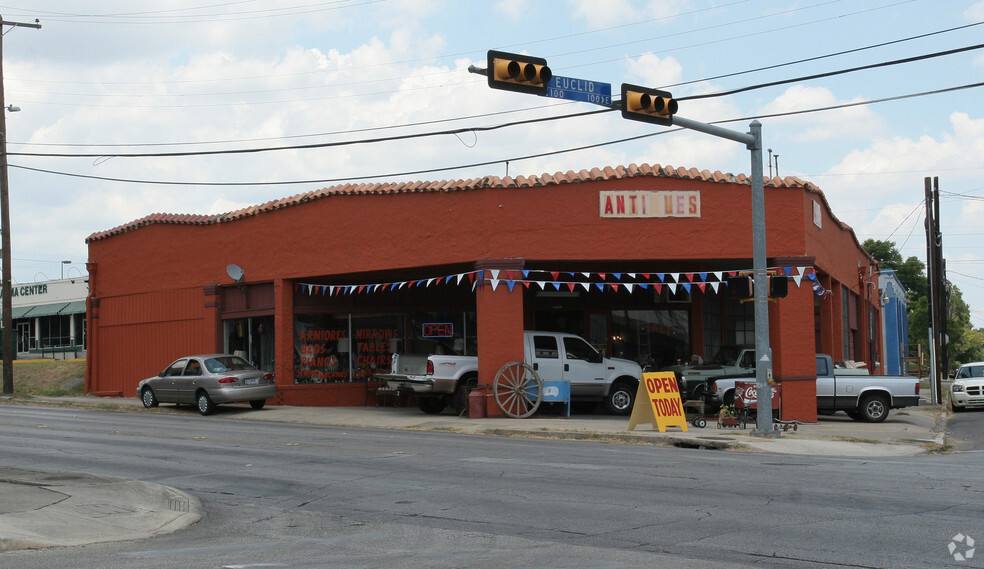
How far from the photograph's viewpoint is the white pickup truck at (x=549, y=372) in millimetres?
21828

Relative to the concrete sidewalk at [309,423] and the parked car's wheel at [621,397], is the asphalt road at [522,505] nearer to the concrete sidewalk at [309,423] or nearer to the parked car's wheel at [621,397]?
the concrete sidewalk at [309,423]

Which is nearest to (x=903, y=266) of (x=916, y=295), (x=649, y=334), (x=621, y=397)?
(x=916, y=295)

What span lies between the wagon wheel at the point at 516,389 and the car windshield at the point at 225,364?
7140mm

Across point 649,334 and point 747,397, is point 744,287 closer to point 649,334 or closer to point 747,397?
point 747,397

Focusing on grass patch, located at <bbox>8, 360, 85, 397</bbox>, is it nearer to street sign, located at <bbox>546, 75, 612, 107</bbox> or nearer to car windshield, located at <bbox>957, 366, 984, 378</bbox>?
street sign, located at <bbox>546, 75, 612, 107</bbox>

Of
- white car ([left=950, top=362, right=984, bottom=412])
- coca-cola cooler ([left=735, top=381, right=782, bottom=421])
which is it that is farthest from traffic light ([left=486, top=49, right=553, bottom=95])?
white car ([left=950, top=362, right=984, bottom=412])

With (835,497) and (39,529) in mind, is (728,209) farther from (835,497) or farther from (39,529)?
(39,529)

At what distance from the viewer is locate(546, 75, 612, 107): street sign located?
14.2 metres

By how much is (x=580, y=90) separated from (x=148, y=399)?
16.7 metres

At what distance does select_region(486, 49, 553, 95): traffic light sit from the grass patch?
24552mm

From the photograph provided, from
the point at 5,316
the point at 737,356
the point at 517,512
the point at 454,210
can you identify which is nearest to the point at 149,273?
the point at 5,316

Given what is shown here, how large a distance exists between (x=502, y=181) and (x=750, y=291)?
21.2 feet

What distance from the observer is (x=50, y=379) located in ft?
119

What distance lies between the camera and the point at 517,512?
9594 millimetres
